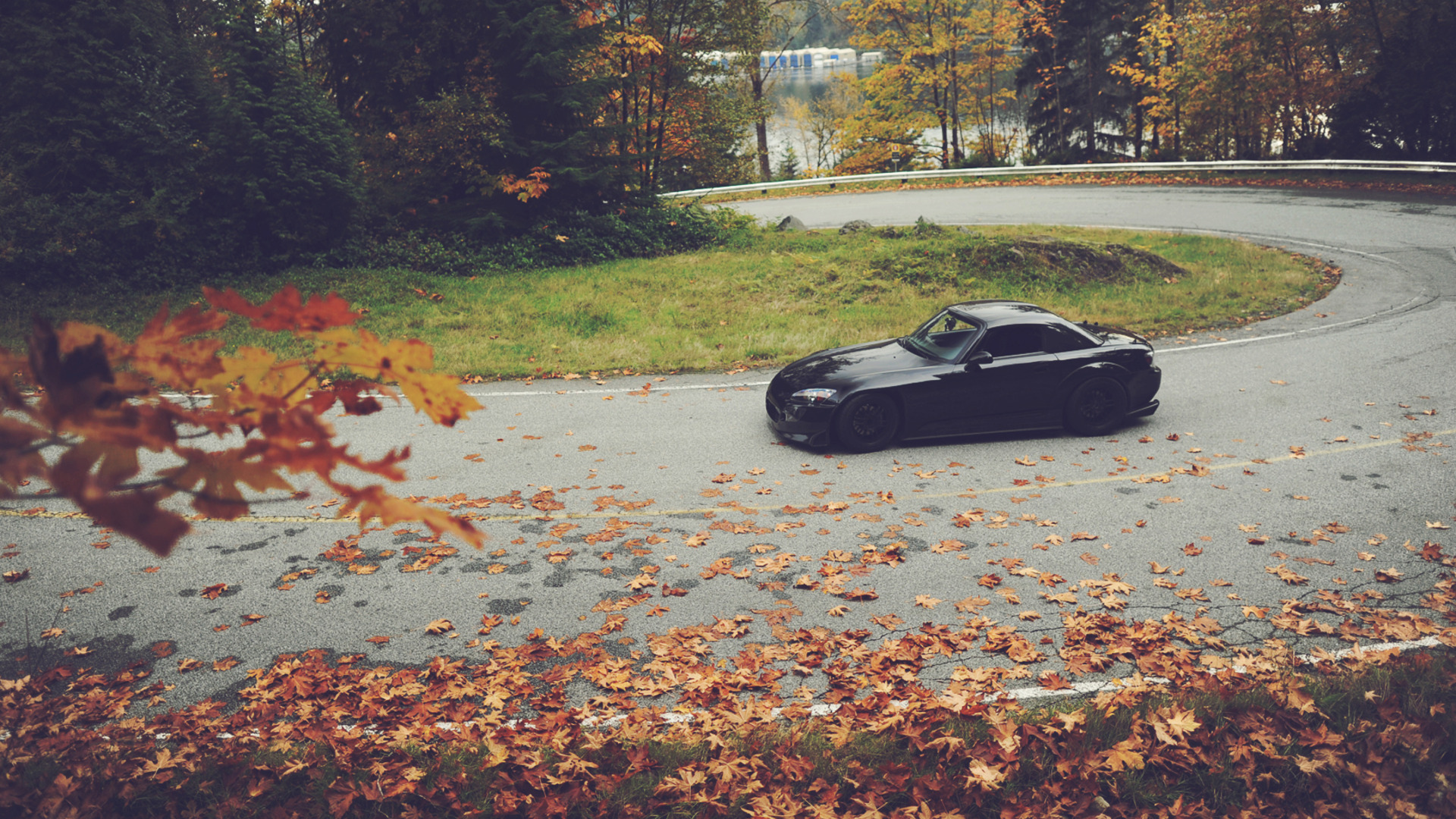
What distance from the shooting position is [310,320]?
2084 mm

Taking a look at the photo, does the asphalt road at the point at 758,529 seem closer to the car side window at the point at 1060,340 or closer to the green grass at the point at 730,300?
the car side window at the point at 1060,340

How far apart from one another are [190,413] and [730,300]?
15077 millimetres

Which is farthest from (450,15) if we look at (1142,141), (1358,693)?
(1142,141)

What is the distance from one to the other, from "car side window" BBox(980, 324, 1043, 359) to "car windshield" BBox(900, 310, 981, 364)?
18cm

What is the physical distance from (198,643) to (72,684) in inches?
26.7

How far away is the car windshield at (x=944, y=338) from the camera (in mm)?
9070

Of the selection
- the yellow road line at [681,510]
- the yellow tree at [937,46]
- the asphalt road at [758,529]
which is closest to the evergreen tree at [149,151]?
the asphalt road at [758,529]

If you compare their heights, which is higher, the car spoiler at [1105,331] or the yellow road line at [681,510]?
the car spoiler at [1105,331]

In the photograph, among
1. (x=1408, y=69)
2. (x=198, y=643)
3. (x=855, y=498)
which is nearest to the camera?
(x=198, y=643)

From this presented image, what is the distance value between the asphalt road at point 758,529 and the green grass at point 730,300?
101 inches

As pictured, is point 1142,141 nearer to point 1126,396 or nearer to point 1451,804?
point 1126,396

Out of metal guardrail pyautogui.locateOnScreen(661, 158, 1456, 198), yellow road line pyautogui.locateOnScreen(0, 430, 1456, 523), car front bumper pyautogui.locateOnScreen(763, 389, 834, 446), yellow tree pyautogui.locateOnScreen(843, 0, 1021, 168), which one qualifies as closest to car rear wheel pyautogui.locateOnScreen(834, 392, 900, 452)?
car front bumper pyautogui.locateOnScreen(763, 389, 834, 446)

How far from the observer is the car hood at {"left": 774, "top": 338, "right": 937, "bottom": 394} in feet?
29.3

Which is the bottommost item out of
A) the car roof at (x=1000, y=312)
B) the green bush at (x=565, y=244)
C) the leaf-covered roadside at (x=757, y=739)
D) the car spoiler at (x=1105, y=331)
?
the leaf-covered roadside at (x=757, y=739)
